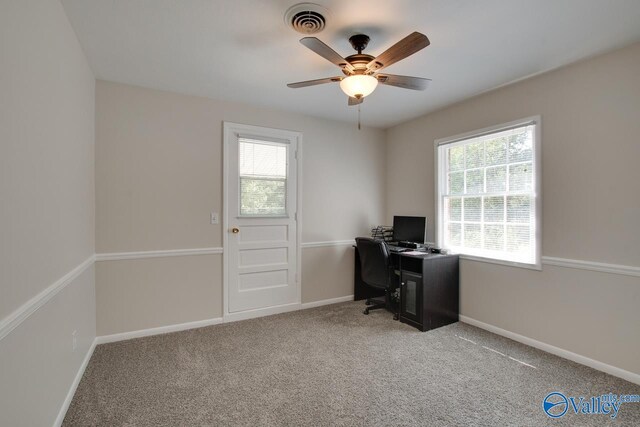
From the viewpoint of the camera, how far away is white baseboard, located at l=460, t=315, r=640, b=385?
90.9 inches

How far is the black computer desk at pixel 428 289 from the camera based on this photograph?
330 cm

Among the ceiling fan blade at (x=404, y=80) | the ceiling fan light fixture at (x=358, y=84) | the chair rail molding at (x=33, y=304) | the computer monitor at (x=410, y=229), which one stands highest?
the ceiling fan blade at (x=404, y=80)

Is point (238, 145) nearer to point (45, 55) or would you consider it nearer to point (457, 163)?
point (45, 55)

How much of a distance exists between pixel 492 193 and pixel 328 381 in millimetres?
2519

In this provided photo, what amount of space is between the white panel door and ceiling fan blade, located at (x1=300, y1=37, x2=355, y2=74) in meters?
1.78

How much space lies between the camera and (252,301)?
12.1 ft

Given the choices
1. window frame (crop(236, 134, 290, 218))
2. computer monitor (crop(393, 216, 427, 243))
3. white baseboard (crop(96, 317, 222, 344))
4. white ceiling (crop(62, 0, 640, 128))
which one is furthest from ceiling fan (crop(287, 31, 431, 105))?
white baseboard (crop(96, 317, 222, 344))

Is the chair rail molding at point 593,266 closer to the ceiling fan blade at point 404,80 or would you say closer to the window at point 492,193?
the window at point 492,193

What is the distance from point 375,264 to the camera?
145 inches

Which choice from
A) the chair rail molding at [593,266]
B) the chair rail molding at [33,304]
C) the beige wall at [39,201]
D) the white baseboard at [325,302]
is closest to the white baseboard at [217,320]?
the white baseboard at [325,302]

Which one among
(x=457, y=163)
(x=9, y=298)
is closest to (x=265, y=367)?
(x=9, y=298)

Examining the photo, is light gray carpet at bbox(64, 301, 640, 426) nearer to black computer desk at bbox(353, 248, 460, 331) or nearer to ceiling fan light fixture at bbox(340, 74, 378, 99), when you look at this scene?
black computer desk at bbox(353, 248, 460, 331)

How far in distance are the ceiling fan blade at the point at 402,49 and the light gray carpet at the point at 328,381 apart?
2.27 metres

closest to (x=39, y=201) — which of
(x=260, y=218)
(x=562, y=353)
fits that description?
(x=260, y=218)
